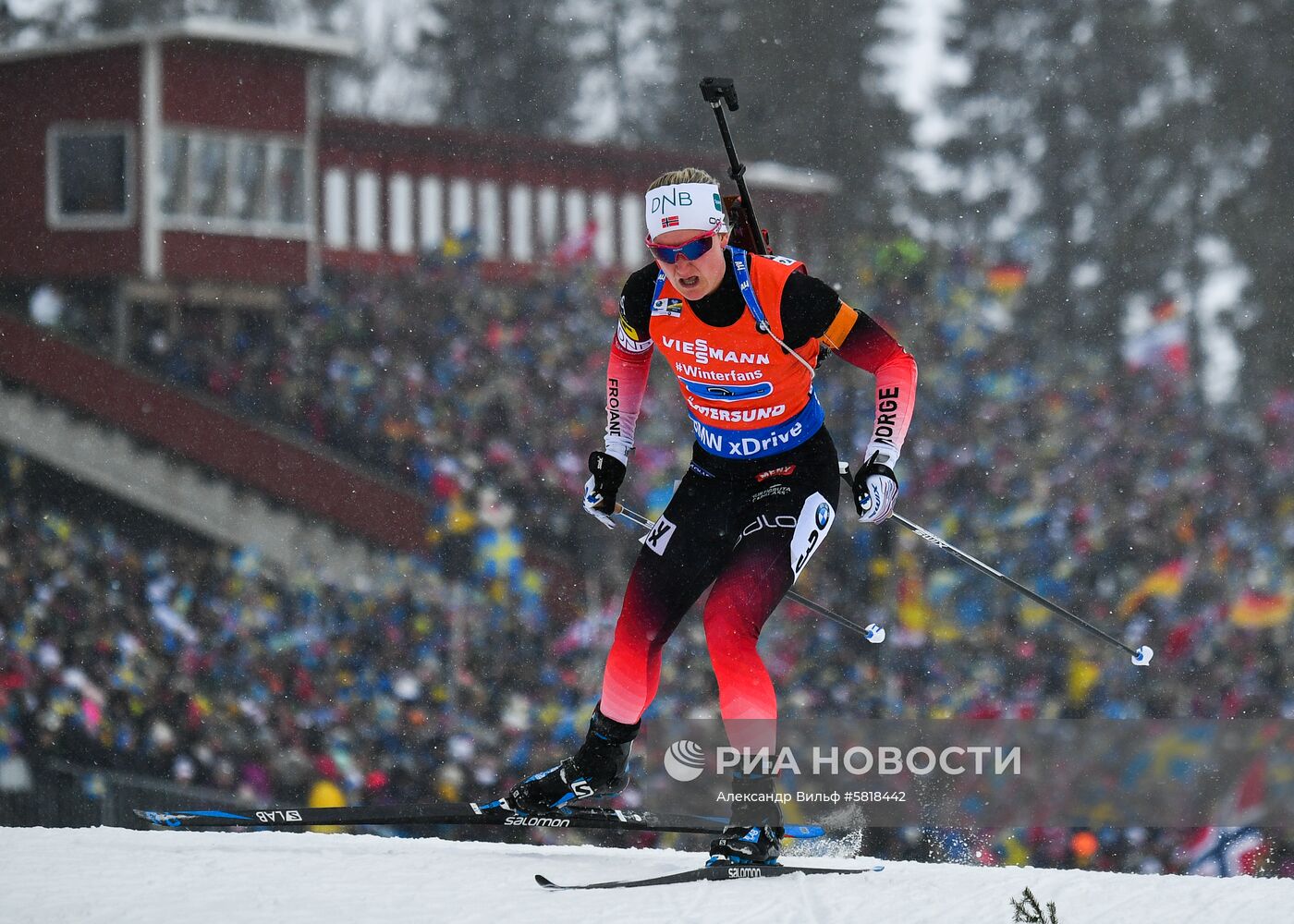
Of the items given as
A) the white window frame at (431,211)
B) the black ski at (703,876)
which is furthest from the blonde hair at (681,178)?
the white window frame at (431,211)

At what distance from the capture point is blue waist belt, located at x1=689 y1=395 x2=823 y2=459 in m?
4.32

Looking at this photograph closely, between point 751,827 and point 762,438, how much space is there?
3.68 ft

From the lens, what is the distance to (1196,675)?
11.4 meters

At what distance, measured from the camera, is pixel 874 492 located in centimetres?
405

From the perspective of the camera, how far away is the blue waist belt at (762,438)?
4324mm

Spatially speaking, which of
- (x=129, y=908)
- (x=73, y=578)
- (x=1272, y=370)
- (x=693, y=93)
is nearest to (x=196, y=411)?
(x=73, y=578)

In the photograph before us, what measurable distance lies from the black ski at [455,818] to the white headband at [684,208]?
6.05 ft

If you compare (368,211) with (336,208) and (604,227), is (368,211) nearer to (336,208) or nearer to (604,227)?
(336,208)

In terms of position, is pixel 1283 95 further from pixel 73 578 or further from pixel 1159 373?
pixel 73 578

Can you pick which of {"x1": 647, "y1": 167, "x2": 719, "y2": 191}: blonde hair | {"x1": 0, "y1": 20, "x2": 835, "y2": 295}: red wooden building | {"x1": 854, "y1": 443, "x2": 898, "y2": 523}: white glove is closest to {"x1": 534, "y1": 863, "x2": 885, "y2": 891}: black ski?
{"x1": 854, "y1": 443, "x2": 898, "y2": 523}: white glove

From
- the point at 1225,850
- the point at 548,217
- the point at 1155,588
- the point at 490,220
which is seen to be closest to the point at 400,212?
the point at 490,220

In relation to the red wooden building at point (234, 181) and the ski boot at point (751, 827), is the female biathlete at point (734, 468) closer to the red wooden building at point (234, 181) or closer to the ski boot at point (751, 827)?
the ski boot at point (751, 827)

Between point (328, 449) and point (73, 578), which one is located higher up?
point (328, 449)

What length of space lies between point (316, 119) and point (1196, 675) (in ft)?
38.8
